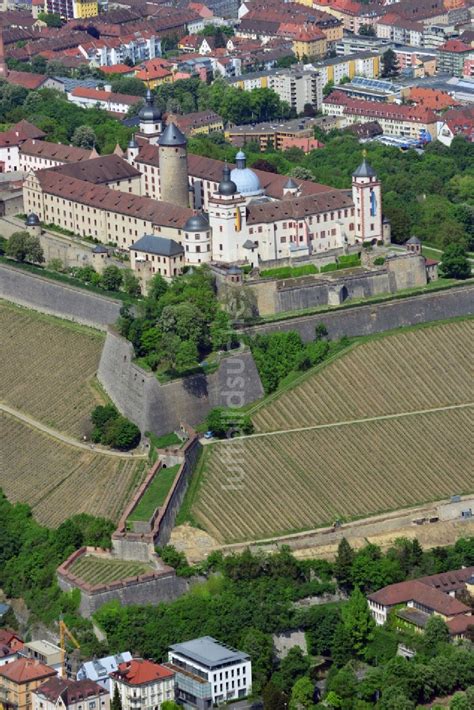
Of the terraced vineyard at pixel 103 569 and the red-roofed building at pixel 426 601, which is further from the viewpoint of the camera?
the terraced vineyard at pixel 103 569

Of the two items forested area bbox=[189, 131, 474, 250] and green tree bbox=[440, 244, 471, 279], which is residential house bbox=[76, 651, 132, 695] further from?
forested area bbox=[189, 131, 474, 250]

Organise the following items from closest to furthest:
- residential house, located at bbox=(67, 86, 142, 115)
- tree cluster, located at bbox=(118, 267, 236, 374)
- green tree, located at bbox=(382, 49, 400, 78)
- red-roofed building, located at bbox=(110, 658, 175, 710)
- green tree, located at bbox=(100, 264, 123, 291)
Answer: red-roofed building, located at bbox=(110, 658, 175, 710), tree cluster, located at bbox=(118, 267, 236, 374), green tree, located at bbox=(100, 264, 123, 291), residential house, located at bbox=(67, 86, 142, 115), green tree, located at bbox=(382, 49, 400, 78)

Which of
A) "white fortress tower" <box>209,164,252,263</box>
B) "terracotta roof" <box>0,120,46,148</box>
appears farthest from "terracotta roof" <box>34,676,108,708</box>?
"terracotta roof" <box>0,120,46,148</box>

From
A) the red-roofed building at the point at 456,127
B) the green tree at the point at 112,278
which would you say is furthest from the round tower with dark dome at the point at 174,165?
the red-roofed building at the point at 456,127

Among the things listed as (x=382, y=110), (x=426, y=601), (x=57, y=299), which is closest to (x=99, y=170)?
(x=57, y=299)

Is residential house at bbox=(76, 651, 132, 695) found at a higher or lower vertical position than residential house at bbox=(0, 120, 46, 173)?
lower

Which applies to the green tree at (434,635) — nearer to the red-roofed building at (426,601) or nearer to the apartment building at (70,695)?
the red-roofed building at (426,601)

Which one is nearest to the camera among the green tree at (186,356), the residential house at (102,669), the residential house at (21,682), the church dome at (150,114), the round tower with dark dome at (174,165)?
the residential house at (21,682)
